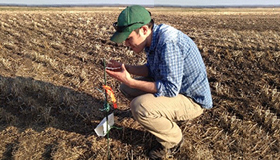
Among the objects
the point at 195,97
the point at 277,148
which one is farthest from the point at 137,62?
the point at 277,148

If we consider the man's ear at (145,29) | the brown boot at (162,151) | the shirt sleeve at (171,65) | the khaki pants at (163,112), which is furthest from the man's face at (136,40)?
the brown boot at (162,151)

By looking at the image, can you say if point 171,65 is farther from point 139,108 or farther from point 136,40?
point 139,108

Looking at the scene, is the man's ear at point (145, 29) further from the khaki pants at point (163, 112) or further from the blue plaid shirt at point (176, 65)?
the khaki pants at point (163, 112)

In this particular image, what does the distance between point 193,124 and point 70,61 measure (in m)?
3.70

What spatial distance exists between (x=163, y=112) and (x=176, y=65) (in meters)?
0.55

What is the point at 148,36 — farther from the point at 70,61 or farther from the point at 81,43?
the point at 81,43

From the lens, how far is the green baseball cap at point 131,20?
2199 millimetres

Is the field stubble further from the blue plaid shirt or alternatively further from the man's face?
the man's face

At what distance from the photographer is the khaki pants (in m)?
2.43

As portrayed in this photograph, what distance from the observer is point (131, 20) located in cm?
219

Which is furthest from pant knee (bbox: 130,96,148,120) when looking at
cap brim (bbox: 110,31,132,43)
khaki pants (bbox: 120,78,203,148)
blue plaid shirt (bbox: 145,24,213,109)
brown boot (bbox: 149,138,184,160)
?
cap brim (bbox: 110,31,132,43)

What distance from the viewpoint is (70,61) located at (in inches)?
231

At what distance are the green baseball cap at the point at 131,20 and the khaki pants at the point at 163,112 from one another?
70 cm

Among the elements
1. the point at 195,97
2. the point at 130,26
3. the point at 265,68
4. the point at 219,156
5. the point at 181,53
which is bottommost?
the point at 219,156
